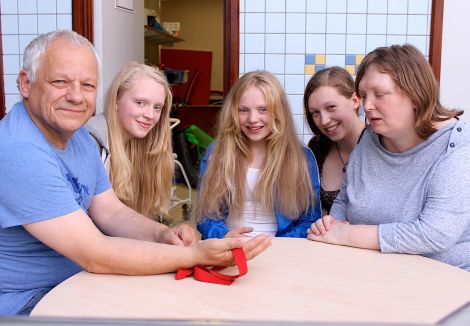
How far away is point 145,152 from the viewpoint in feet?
7.64

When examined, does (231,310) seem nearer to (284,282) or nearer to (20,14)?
(284,282)

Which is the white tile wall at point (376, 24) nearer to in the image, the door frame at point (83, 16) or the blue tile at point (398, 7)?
the blue tile at point (398, 7)

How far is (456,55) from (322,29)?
82 centimetres

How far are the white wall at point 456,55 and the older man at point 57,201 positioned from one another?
2323 millimetres

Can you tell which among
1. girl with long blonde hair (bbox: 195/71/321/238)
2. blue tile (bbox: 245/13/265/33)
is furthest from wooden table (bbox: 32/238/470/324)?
blue tile (bbox: 245/13/265/33)

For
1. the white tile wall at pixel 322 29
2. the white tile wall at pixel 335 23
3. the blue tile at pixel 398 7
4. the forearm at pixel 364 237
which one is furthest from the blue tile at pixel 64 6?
the forearm at pixel 364 237

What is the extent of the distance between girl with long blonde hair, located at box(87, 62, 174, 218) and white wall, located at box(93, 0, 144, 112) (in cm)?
111

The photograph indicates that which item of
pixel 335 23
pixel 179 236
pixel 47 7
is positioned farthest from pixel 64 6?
pixel 179 236

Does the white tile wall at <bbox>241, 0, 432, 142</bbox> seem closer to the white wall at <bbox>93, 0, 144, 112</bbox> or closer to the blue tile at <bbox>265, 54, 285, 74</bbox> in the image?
the blue tile at <bbox>265, 54, 285, 74</bbox>

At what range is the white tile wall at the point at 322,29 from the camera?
313 centimetres

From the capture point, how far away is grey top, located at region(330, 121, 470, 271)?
1427 millimetres

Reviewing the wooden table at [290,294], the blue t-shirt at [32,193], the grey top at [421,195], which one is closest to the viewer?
the wooden table at [290,294]

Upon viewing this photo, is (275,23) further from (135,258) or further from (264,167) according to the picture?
(135,258)

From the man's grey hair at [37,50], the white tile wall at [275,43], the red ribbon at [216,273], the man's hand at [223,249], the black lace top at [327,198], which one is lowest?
the black lace top at [327,198]
